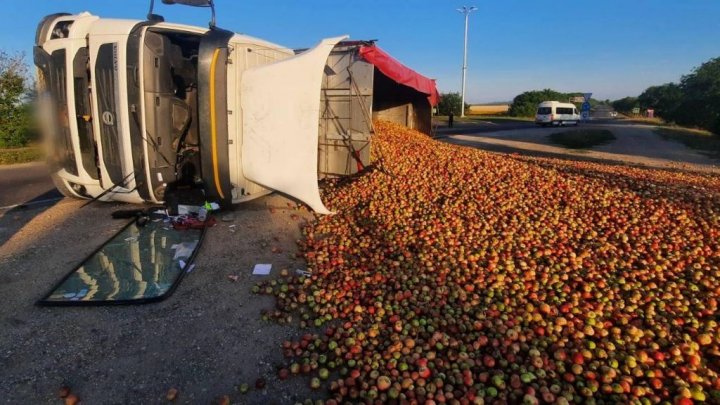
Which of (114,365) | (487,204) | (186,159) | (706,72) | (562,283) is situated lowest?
(114,365)

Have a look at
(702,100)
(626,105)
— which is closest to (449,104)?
(702,100)

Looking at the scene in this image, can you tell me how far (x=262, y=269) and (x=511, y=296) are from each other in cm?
269

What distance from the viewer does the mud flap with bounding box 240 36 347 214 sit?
18.2 ft

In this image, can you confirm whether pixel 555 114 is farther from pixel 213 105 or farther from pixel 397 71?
pixel 213 105

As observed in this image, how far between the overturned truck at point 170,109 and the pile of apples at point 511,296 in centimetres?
139

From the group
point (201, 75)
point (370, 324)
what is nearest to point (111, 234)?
point (201, 75)

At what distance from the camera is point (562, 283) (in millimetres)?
3910

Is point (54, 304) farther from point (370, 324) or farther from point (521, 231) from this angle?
point (521, 231)

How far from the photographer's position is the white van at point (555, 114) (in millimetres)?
36094

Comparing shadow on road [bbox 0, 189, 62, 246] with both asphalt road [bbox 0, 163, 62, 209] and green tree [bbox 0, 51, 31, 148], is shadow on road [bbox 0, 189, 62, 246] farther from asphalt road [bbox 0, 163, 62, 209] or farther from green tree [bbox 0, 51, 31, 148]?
green tree [bbox 0, 51, 31, 148]

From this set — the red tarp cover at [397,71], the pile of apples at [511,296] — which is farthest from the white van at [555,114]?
the pile of apples at [511,296]

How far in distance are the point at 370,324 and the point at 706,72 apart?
72.1 m

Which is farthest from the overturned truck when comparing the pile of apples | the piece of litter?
the piece of litter

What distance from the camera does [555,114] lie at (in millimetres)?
36156
